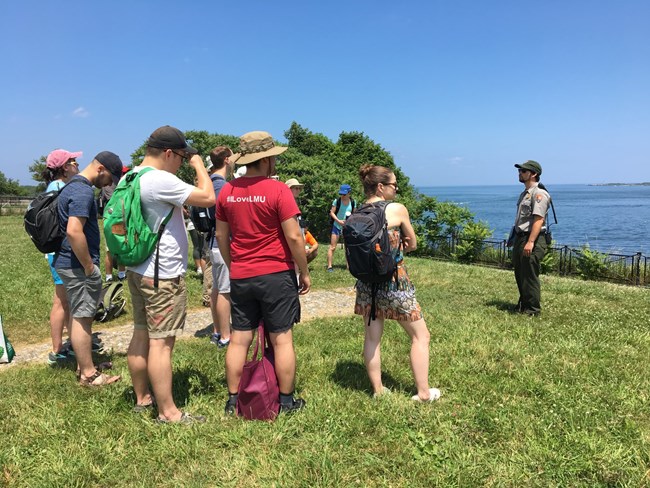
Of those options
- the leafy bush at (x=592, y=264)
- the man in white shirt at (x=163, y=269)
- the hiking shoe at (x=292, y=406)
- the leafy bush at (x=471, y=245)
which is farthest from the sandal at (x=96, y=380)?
the leafy bush at (x=471, y=245)

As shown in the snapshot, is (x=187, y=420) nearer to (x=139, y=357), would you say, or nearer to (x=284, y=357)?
(x=139, y=357)

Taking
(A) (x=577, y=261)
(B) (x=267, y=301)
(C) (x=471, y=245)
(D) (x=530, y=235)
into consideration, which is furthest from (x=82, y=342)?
(C) (x=471, y=245)

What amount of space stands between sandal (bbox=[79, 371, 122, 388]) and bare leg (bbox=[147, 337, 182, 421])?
106 centimetres

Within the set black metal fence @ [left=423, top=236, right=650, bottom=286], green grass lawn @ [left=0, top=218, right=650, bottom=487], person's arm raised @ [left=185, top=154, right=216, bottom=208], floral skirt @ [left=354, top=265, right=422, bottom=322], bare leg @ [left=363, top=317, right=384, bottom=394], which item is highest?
person's arm raised @ [left=185, top=154, right=216, bottom=208]

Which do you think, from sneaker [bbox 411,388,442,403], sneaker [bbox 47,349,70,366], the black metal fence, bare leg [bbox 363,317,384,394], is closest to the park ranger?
sneaker [bbox 411,388,442,403]

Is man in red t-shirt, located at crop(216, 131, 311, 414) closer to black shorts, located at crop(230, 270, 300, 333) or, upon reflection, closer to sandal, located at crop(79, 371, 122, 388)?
black shorts, located at crop(230, 270, 300, 333)

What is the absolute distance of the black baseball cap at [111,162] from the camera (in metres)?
3.74

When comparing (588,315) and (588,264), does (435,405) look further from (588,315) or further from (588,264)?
(588,264)

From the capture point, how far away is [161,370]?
120 inches

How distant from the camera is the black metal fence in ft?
44.2

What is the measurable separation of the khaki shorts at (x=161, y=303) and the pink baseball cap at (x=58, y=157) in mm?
1880

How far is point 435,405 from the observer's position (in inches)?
137

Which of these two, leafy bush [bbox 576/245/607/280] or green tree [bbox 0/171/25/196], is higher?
green tree [bbox 0/171/25/196]

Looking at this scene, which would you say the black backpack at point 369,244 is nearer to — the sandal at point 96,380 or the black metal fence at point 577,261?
the sandal at point 96,380
